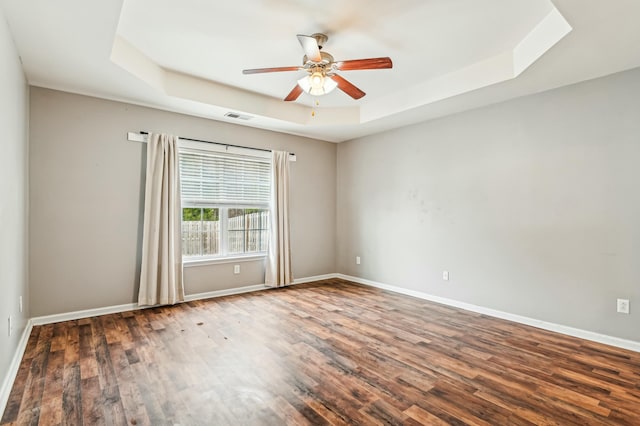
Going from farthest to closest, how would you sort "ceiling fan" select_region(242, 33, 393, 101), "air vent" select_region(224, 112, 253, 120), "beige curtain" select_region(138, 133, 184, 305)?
"air vent" select_region(224, 112, 253, 120)
"beige curtain" select_region(138, 133, 184, 305)
"ceiling fan" select_region(242, 33, 393, 101)

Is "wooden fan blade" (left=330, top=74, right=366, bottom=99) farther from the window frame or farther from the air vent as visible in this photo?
the window frame

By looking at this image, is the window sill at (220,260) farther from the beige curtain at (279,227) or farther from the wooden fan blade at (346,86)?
the wooden fan blade at (346,86)

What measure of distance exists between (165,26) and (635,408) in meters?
4.37

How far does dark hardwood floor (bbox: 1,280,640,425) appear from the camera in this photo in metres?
2.00

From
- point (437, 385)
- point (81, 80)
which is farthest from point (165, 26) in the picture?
point (437, 385)

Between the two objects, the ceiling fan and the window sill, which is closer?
the ceiling fan

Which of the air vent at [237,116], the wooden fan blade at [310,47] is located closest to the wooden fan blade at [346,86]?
the wooden fan blade at [310,47]

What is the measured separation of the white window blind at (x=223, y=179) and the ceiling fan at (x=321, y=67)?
190cm

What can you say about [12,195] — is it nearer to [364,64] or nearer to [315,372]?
[315,372]

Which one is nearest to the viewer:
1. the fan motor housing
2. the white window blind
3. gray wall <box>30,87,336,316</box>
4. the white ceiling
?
the white ceiling

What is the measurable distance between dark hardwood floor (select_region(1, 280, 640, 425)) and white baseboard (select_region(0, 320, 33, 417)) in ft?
0.14

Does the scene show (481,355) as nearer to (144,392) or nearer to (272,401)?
(272,401)

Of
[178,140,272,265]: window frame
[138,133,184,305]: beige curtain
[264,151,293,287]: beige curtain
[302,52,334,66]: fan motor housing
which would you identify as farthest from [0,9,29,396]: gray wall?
[264,151,293,287]: beige curtain

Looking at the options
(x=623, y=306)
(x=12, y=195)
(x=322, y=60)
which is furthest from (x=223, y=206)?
(x=623, y=306)
